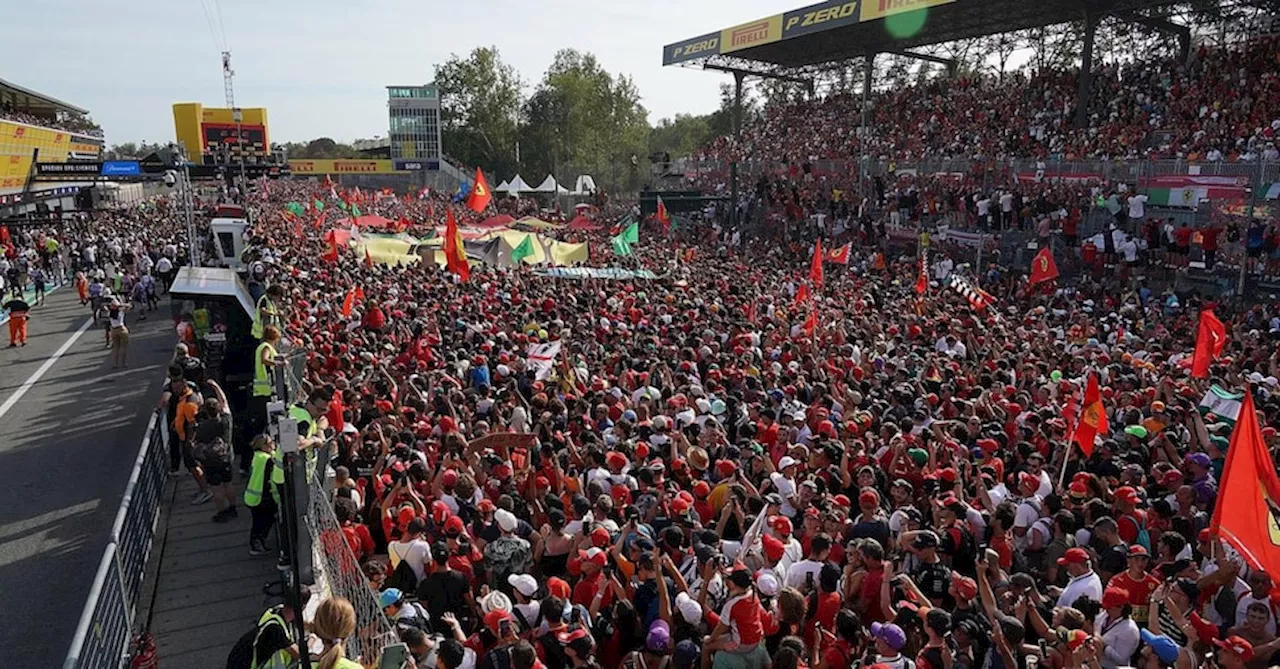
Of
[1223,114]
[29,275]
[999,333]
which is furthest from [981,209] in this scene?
[29,275]

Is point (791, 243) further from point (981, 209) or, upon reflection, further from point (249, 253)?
point (249, 253)

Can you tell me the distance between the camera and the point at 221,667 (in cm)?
659

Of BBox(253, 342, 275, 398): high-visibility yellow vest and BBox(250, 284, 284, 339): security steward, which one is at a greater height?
BBox(250, 284, 284, 339): security steward

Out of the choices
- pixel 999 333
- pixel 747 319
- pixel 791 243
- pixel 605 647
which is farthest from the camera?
pixel 791 243

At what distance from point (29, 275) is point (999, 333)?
81.6 feet

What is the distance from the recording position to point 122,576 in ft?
22.0

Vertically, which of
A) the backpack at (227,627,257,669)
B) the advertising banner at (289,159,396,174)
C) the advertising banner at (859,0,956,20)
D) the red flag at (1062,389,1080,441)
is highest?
the advertising banner at (859,0,956,20)

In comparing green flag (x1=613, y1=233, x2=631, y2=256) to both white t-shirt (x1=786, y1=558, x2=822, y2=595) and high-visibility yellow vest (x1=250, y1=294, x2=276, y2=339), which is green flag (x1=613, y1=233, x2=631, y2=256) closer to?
high-visibility yellow vest (x1=250, y1=294, x2=276, y2=339)

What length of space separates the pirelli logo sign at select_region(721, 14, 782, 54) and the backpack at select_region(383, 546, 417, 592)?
31324 millimetres

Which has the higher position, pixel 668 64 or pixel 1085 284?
pixel 668 64

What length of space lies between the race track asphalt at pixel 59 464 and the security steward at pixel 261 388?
1.45 metres

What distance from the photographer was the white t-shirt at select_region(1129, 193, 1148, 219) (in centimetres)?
1989

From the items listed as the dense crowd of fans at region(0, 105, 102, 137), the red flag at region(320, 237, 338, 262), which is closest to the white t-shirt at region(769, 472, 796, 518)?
the red flag at region(320, 237, 338, 262)

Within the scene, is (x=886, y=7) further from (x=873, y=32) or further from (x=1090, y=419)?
(x=1090, y=419)
